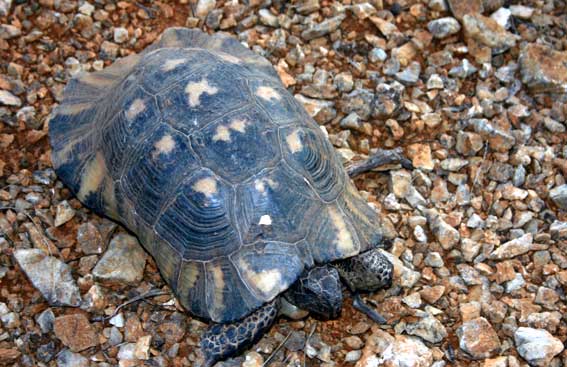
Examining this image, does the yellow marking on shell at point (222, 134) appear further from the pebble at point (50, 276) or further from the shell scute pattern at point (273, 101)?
the pebble at point (50, 276)

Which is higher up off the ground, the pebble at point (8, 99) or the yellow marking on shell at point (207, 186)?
the yellow marking on shell at point (207, 186)

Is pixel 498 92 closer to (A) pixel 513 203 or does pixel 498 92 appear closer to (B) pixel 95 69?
(A) pixel 513 203

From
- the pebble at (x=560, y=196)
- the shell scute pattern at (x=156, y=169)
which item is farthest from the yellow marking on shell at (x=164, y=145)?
the pebble at (x=560, y=196)

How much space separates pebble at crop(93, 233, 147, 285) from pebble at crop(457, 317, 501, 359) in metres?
1.85

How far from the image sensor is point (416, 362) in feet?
12.3

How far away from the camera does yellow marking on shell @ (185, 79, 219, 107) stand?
382 cm

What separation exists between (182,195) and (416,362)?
4.99 ft

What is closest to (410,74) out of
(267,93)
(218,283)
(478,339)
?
(267,93)

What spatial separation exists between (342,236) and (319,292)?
33 cm

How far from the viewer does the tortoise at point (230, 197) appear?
12.0ft

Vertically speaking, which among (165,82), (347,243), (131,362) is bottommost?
(131,362)

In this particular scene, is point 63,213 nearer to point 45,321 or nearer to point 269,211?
point 45,321

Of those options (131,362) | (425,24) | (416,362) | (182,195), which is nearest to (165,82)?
(182,195)

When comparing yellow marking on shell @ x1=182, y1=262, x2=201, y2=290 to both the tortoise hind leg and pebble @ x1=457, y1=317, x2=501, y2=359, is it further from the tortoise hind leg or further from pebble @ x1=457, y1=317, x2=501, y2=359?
pebble @ x1=457, y1=317, x2=501, y2=359
